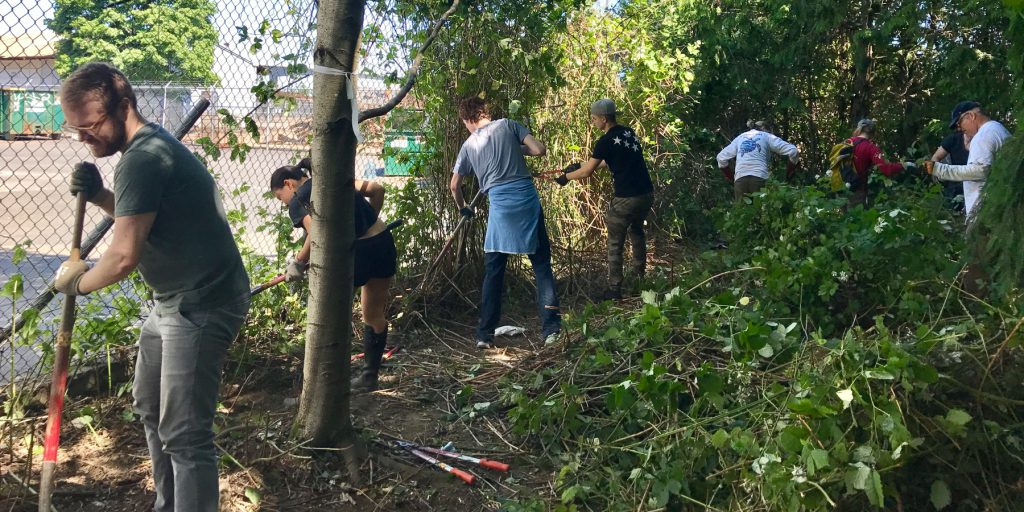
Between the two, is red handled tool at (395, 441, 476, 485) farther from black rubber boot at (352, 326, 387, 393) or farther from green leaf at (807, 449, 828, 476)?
green leaf at (807, 449, 828, 476)

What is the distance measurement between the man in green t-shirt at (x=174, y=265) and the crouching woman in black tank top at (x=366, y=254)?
1529 millimetres

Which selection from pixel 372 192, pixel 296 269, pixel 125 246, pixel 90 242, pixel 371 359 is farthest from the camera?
pixel 372 192

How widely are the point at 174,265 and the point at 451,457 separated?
1.65 metres

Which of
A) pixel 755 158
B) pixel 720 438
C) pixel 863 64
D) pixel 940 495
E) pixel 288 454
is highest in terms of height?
pixel 863 64

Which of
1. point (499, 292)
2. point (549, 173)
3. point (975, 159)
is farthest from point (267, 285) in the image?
point (975, 159)

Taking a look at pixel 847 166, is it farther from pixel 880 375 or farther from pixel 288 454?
pixel 288 454

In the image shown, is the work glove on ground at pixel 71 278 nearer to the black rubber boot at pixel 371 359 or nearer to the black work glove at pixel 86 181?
the black work glove at pixel 86 181

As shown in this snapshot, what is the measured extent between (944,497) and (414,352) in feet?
11.9

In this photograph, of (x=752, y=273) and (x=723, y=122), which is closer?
(x=752, y=273)

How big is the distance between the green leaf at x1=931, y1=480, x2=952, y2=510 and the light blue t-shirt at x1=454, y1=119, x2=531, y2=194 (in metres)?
3.70

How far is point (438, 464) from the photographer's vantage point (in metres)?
3.90

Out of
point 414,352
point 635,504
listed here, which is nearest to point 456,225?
point 414,352

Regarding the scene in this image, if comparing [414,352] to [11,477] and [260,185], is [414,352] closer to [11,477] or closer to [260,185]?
[260,185]

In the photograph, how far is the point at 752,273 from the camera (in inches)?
215
